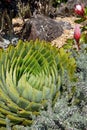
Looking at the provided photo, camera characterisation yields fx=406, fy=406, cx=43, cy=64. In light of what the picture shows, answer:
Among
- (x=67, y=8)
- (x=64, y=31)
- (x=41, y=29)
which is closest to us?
(x=41, y=29)

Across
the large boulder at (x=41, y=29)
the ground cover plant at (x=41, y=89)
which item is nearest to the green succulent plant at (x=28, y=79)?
the ground cover plant at (x=41, y=89)

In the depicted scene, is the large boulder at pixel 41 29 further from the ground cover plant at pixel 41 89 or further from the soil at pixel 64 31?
the ground cover plant at pixel 41 89

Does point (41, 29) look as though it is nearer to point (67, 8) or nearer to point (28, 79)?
point (67, 8)

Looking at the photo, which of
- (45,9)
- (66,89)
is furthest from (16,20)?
(66,89)

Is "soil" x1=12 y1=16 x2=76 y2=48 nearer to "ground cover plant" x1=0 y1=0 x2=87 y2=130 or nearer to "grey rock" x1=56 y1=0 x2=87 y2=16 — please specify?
"grey rock" x1=56 y1=0 x2=87 y2=16

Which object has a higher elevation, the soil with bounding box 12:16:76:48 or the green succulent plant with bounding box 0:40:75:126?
the green succulent plant with bounding box 0:40:75:126

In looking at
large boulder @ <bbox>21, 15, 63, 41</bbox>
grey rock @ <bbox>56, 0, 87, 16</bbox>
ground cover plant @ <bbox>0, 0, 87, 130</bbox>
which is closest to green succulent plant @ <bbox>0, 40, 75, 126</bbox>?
ground cover plant @ <bbox>0, 0, 87, 130</bbox>

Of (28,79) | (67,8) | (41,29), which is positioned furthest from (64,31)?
Answer: (28,79)
